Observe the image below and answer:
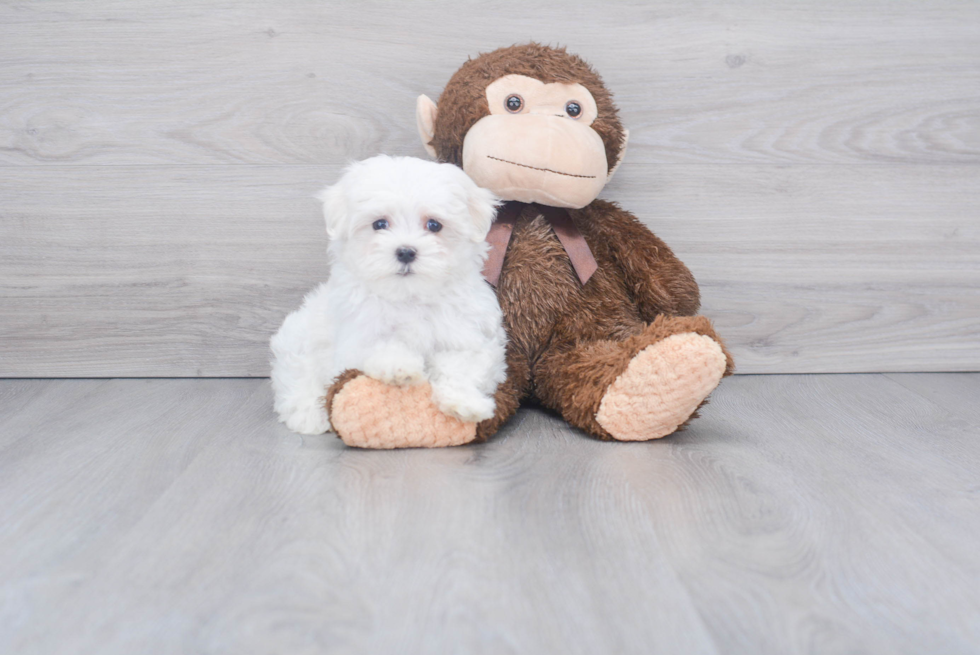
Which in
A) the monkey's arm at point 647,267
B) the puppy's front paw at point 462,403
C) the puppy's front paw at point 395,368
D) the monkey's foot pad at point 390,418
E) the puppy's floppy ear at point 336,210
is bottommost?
the monkey's foot pad at point 390,418

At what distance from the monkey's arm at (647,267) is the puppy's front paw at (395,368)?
39 cm

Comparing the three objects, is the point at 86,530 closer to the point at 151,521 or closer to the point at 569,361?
the point at 151,521

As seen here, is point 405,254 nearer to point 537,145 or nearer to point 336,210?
point 336,210

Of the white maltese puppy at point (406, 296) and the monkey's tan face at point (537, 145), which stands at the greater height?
the monkey's tan face at point (537, 145)

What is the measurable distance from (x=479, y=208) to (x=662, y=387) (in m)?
0.35

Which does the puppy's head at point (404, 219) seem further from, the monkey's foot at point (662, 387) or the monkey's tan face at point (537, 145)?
the monkey's foot at point (662, 387)

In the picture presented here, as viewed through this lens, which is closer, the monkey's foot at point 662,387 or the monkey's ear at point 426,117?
the monkey's foot at point 662,387

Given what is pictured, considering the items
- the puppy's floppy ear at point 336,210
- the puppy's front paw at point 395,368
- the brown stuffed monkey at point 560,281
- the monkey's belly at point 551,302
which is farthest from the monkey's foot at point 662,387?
the puppy's floppy ear at point 336,210

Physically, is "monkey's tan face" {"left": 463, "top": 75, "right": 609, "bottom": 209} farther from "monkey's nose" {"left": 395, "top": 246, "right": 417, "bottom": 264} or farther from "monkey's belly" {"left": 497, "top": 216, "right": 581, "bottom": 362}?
"monkey's nose" {"left": 395, "top": 246, "right": 417, "bottom": 264}

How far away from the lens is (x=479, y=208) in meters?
1.02

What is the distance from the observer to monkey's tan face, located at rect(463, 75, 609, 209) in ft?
3.59

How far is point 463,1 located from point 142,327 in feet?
2.79

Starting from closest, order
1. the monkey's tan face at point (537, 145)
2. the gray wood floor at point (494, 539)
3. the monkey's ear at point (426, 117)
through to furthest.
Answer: the gray wood floor at point (494, 539), the monkey's tan face at point (537, 145), the monkey's ear at point (426, 117)

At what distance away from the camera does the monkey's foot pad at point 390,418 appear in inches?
39.0
